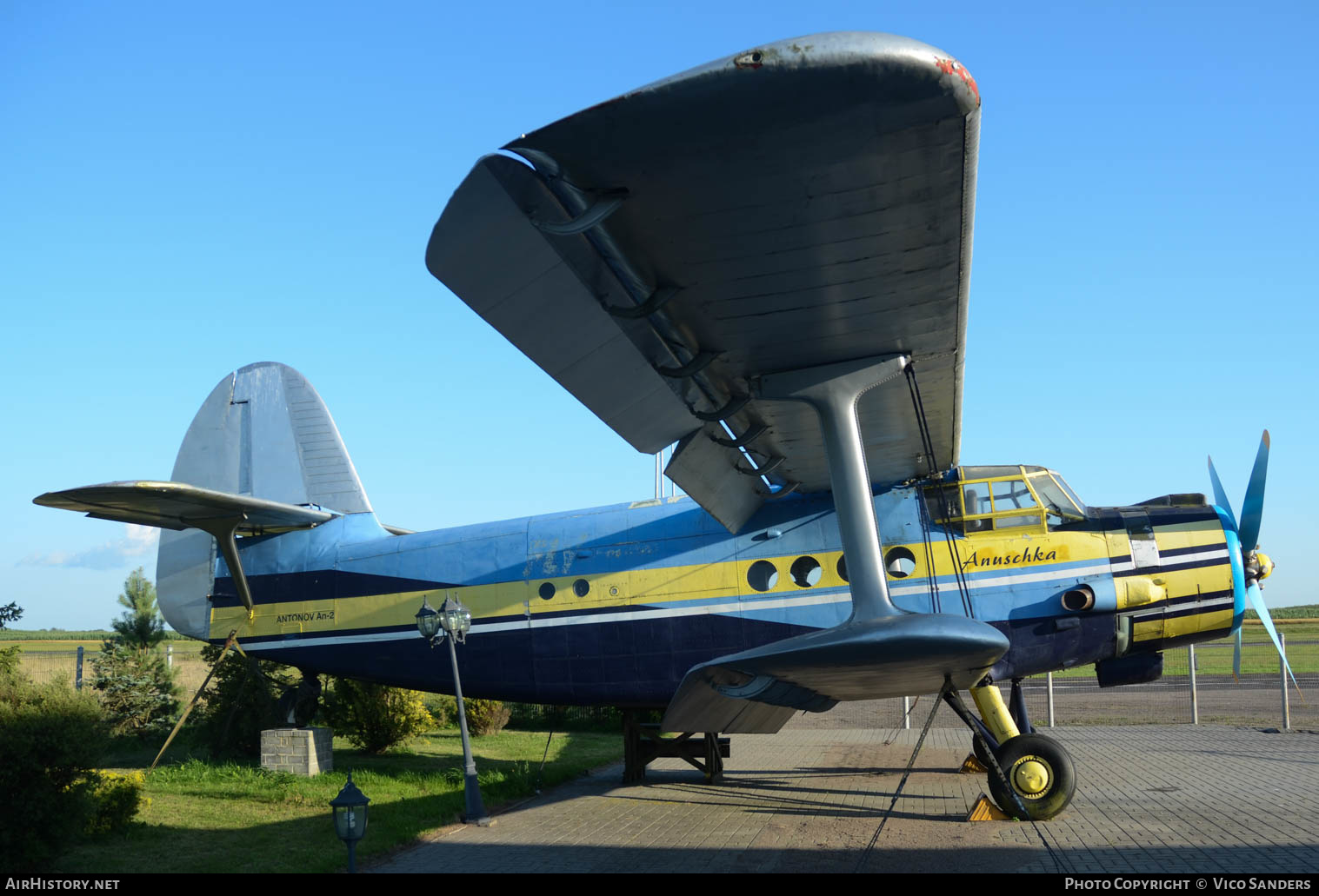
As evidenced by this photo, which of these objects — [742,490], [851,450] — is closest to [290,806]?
[742,490]

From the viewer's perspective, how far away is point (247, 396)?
50.6 feet

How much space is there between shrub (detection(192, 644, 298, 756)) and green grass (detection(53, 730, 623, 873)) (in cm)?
91

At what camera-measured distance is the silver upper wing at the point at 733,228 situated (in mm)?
3855

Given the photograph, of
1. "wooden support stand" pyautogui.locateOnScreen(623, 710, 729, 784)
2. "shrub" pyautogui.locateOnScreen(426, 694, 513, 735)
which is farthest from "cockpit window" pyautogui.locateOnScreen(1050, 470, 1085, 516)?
"shrub" pyautogui.locateOnScreen(426, 694, 513, 735)

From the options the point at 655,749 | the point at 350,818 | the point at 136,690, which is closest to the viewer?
the point at 350,818

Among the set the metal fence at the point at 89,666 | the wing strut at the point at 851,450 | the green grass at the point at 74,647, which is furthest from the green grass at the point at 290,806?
the green grass at the point at 74,647

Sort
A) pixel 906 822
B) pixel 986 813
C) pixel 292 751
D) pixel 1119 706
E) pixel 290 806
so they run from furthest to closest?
pixel 1119 706, pixel 292 751, pixel 290 806, pixel 906 822, pixel 986 813

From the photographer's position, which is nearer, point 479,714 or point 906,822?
point 906,822

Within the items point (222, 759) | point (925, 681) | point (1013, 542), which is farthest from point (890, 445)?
point (222, 759)

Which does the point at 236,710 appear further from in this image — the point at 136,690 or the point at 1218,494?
the point at 1218,494

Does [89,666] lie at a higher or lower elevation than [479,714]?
higher

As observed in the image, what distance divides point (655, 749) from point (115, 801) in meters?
6.87

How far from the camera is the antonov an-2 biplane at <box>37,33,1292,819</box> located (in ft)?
13.9

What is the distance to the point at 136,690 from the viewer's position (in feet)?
60.1
